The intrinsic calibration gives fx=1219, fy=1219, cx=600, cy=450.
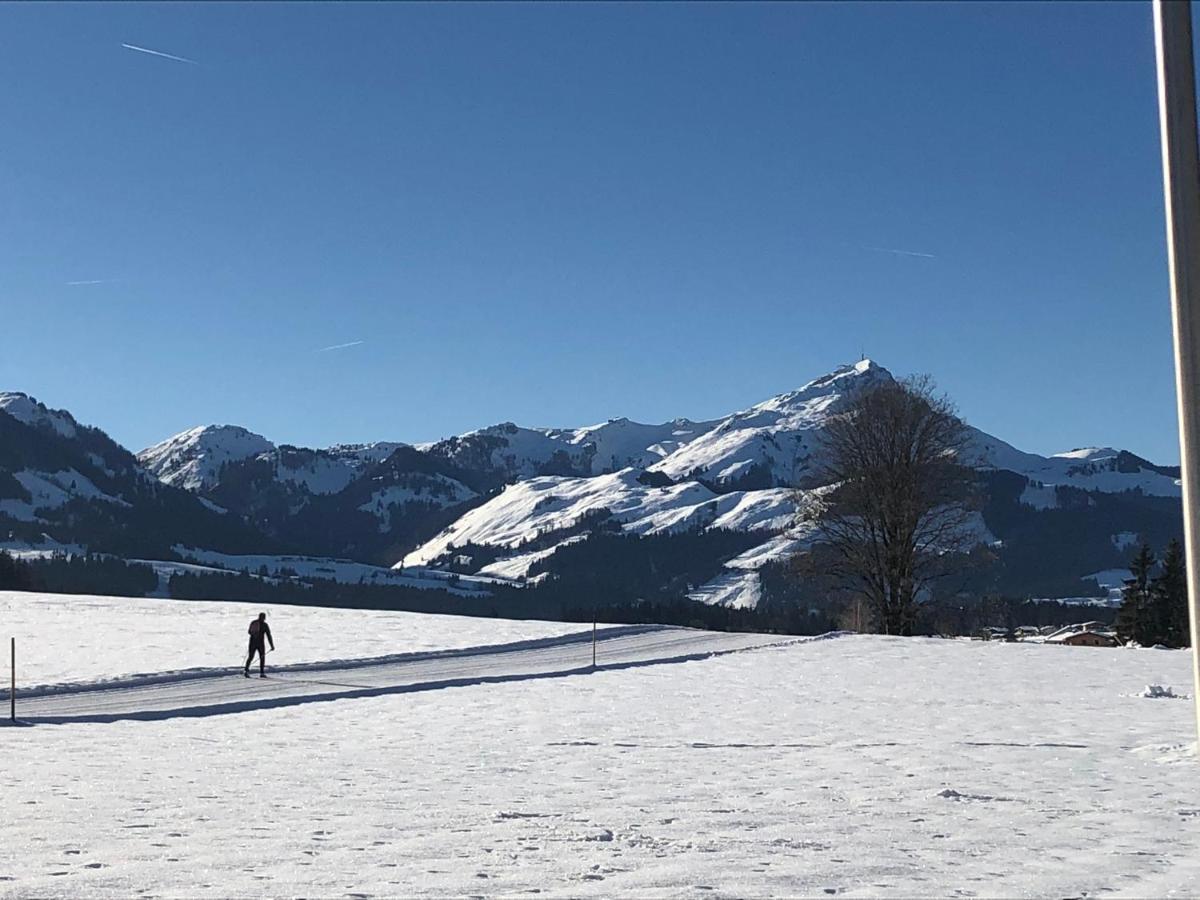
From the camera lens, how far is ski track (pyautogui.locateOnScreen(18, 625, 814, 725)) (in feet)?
88.7

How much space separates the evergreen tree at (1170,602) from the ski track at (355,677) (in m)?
38.2

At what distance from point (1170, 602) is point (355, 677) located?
58623mm

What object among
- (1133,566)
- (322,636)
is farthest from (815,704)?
(1133,566)

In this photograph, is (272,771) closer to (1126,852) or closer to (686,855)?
(686,855)

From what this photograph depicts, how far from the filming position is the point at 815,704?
2597 cm

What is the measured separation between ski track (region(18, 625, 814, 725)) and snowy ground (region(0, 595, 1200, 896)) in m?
1.88

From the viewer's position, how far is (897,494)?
47.2 meters

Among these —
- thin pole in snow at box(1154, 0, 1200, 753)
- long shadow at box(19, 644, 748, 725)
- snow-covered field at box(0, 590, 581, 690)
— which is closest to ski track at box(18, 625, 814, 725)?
long shadow at box(19, 644, 748, 725)

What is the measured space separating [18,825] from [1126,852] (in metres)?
10.2

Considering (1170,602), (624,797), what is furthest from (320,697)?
(1170,602)

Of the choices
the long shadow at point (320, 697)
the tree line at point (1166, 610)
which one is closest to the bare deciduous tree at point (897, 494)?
the long shadow at point (320, 697)

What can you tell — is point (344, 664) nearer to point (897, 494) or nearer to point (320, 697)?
point (320, 697)

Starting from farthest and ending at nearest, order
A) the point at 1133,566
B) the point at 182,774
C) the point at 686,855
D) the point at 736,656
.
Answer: the point at 1133,566 < the point at 736,656 < the point at 182,774 < the point at 686,855

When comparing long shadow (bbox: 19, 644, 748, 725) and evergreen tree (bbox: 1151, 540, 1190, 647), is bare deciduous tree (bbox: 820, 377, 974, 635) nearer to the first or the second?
long shadow (bbox: 19, 644, 748, 725)
